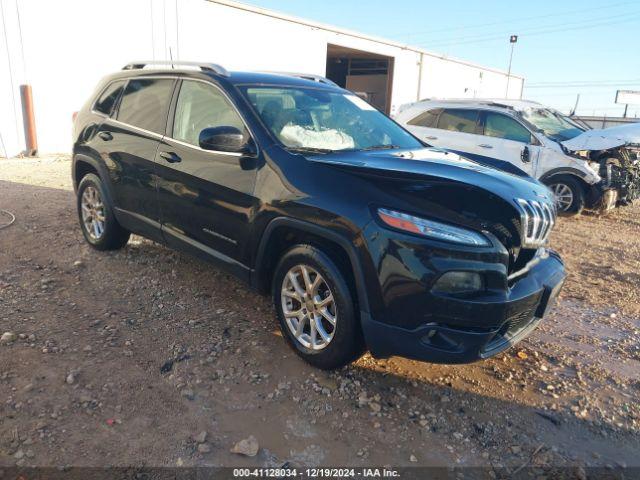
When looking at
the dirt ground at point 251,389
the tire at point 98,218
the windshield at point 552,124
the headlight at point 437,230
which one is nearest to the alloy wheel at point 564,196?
the windshield at point 552,124

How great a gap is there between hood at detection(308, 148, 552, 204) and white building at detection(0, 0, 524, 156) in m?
6.62

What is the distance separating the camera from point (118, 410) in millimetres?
2781

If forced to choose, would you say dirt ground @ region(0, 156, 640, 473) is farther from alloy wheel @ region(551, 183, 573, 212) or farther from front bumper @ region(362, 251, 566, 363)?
alloy wheel @ region(551, 183, 573, 212)

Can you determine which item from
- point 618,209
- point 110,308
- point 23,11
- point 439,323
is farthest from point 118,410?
point 23,11

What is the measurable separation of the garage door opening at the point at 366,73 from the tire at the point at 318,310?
22831 millimetres

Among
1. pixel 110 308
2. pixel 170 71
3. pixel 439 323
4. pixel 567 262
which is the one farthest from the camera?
pixel 567 262

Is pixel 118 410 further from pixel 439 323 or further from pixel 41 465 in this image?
pixel 439 323

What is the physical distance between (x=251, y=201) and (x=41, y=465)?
1.85 m

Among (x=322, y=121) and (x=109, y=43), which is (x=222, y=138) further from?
(x=109, y=43)

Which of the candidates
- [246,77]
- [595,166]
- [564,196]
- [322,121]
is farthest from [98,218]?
[595,166]

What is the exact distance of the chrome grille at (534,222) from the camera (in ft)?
9.46

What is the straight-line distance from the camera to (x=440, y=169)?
312 cm

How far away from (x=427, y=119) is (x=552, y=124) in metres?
2.18

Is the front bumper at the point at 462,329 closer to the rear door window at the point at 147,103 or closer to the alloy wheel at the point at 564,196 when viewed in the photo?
the rear door window at the point at 147,103
